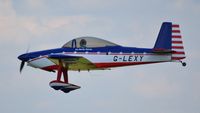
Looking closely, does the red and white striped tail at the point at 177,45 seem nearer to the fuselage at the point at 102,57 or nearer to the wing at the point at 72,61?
the fuselage at the point at 102,57

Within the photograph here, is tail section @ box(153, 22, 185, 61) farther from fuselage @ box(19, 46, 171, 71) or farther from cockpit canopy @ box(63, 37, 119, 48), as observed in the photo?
cockpit canopy @ box(63, 37, 119, 48)

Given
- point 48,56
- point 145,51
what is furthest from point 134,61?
point 48,56

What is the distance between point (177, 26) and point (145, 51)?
244 centimetres

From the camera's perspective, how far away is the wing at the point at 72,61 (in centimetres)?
6071

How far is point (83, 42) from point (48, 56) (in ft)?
7.26

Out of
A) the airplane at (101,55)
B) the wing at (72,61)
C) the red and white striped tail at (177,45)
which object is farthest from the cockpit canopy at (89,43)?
the red and white striped tail at (177,45)

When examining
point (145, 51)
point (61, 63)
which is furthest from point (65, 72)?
point (145, 51)

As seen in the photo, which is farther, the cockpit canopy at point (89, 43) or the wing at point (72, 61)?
the cockpit canopy at point (89, 43)

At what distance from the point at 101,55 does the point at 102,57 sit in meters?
0.13

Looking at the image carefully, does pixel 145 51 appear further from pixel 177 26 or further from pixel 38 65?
pixel 38 65

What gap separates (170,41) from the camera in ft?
199

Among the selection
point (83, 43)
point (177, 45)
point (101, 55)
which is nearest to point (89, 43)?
point (83, 43)

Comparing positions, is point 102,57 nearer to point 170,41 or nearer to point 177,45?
point 170,41

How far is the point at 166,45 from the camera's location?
60.7 m
